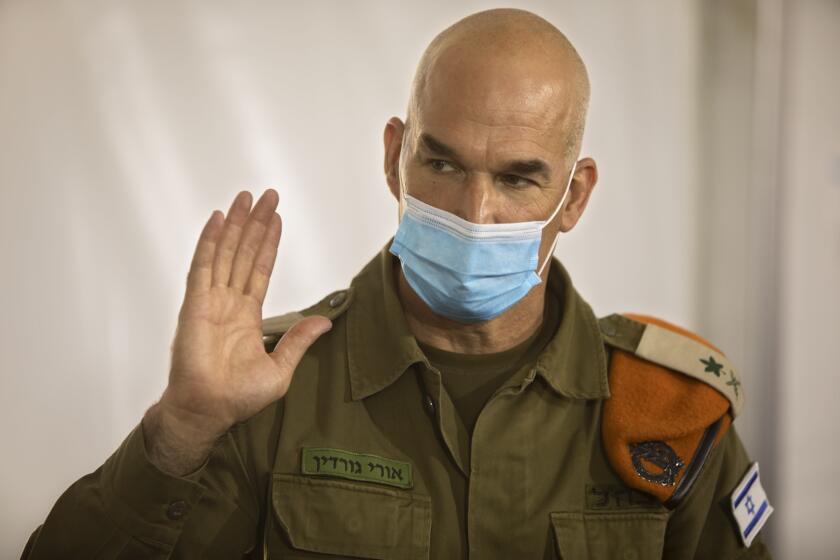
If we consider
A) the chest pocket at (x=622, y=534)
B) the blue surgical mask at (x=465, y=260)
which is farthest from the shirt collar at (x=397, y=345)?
the chest pocket at (x=622, y=534)

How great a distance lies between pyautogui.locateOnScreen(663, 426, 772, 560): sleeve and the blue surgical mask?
511 millimetres

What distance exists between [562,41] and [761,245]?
137 cm

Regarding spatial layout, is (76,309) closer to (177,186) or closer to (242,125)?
(177,186)

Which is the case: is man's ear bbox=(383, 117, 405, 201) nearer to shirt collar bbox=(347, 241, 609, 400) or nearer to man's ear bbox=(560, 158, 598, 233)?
shirt collar bbox=(347, 241, 609, 400)

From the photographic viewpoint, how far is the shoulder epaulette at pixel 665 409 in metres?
1.70

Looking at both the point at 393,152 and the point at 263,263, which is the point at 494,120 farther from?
the point at 263,263

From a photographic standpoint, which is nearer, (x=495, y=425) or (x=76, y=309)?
(x=495, y=425)

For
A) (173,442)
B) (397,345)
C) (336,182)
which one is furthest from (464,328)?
(336,182)

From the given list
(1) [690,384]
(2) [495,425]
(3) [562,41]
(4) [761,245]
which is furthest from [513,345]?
(4) [761,245]

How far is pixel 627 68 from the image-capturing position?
2.87 metres

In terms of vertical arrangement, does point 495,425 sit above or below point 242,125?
below

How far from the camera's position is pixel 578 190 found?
1.87 metres

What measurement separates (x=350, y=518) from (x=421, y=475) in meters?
0.15

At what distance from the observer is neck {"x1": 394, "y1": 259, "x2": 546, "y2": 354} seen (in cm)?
178
